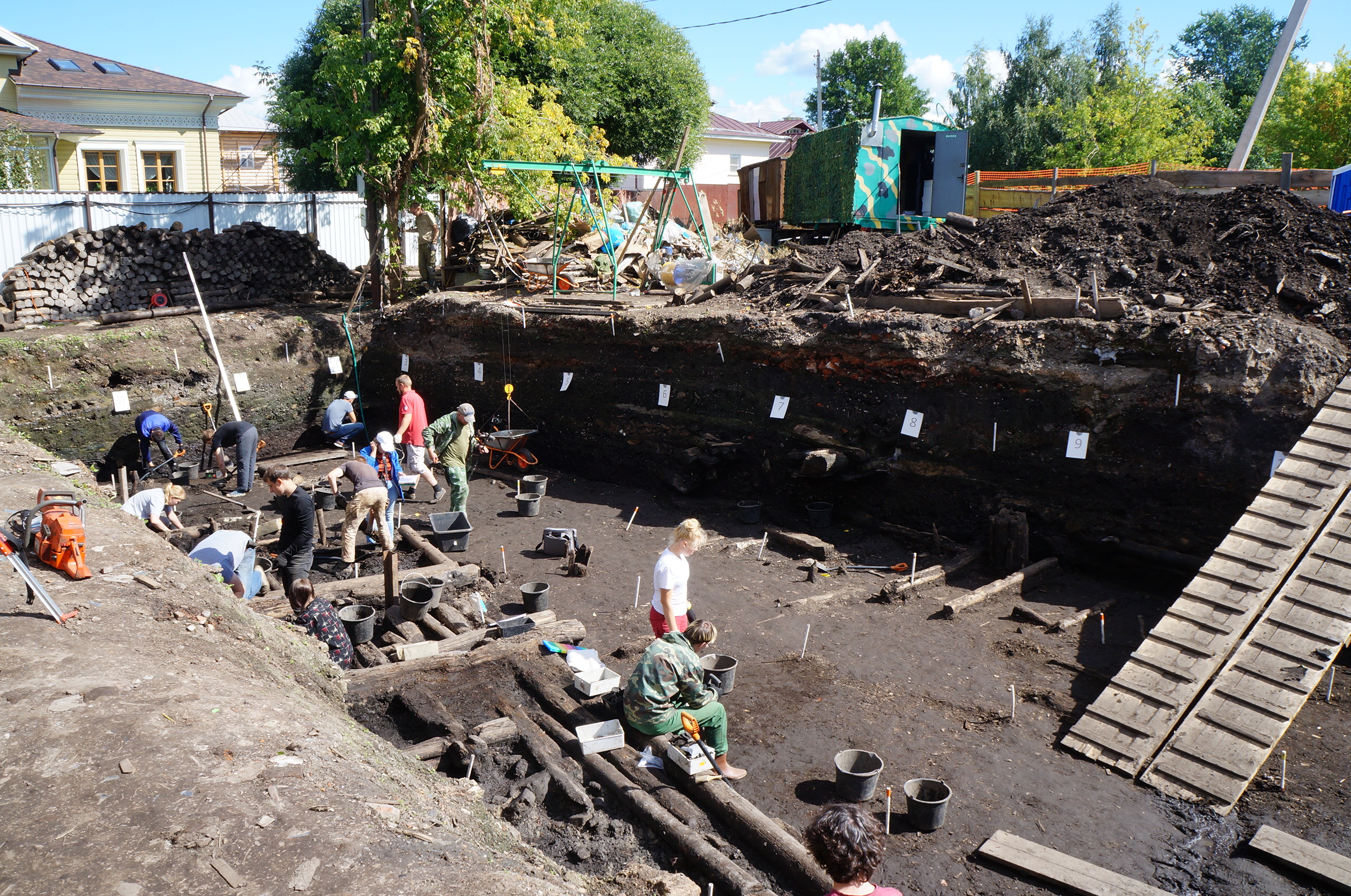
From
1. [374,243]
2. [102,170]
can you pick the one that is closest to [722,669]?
[374,243]

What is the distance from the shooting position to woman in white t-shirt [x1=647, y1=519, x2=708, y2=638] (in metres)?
6.82

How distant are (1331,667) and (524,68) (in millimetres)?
24668

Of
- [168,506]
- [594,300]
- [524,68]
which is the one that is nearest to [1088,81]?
[524,68]

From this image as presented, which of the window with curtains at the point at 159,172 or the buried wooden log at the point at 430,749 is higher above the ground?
the window with curtains at the point at 159,172

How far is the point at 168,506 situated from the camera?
988 cm

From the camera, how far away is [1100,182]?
16.0 m

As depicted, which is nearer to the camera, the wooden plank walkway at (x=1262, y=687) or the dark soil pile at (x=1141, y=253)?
the wooden plank walkway at (x=1262, y=687)

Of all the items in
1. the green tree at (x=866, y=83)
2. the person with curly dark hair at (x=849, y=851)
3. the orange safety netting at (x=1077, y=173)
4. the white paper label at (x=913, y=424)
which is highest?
the green tree at (x=866, y=83)

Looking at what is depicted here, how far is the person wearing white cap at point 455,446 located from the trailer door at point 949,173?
13.3m

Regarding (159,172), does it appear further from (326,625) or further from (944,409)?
(944,409)

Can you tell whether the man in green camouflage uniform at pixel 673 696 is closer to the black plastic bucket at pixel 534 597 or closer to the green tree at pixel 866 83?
the black plastic bucket at pixel 534 597

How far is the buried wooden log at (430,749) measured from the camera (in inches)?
245

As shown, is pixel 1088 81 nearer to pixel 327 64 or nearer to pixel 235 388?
pixel 327 64

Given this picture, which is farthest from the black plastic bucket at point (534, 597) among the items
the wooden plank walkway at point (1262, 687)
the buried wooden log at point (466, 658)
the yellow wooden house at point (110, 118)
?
the yellow wooden house at point (110, 118)
